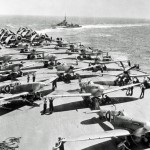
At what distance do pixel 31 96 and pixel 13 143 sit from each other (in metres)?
8.91

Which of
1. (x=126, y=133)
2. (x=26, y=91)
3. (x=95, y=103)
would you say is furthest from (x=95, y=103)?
(x=26, y=91)

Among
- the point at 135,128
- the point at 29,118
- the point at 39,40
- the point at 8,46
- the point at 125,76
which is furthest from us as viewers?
the point at 39,40

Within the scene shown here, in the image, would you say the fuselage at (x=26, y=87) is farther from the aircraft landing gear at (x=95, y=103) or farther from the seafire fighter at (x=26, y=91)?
the aircraft landing gear at (x=95, y=103)

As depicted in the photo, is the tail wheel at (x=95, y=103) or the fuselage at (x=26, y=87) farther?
the fuselage at (x=26, y=87)

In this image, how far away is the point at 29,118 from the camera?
24.0 meters

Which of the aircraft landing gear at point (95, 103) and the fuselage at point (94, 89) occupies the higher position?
the fuselage at point (94, 89)

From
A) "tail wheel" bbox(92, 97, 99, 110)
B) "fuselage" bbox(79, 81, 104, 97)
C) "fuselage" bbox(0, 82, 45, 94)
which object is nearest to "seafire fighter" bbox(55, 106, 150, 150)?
"tail wheel" bbox(92, 97, 99, 110)

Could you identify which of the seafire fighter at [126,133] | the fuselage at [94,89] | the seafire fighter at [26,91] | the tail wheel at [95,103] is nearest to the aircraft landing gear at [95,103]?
the tail wheel at [95,103]

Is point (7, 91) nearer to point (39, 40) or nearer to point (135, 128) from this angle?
point (135, 128)

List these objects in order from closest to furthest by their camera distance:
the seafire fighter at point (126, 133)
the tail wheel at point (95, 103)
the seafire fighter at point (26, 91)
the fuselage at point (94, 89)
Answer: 1. the seafire fighter at point (126, 133)
2. the tail wheel at point (95, 103)
3. the fuselage at point (94, 89)
4. the seafire fighter at point (26, 91)

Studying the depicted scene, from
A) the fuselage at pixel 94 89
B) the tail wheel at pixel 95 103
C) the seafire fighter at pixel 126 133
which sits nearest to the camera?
the seafire fighter at pixel 126 133

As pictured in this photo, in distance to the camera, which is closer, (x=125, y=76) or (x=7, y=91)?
(x=7, y=91)

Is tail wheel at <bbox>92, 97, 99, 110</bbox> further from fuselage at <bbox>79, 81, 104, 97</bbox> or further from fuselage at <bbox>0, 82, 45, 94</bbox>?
fuselage at <bbox>0, 82, 45, 94</bbox>

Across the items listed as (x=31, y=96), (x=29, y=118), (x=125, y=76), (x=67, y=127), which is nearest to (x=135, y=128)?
(x=67, y=127)
